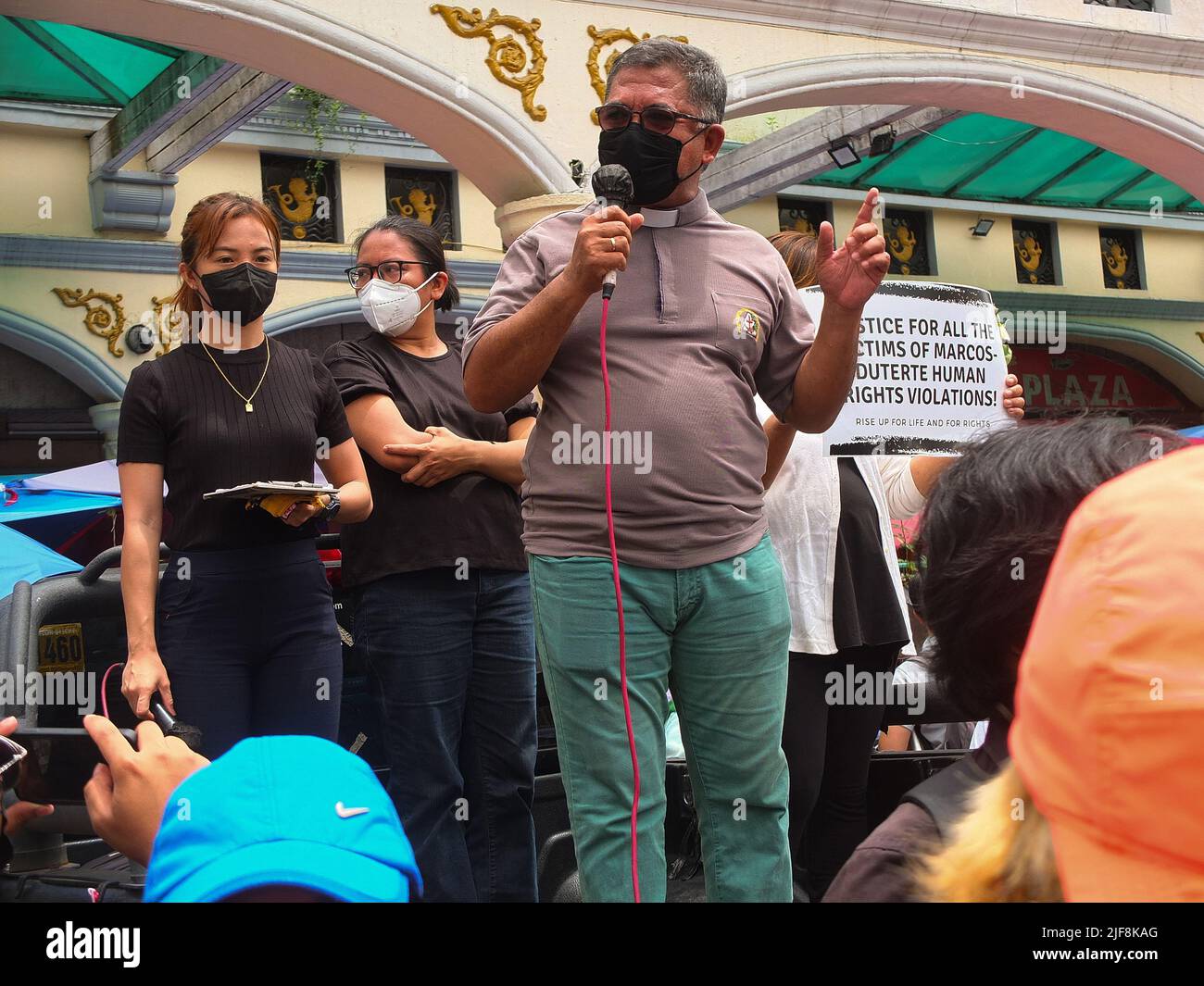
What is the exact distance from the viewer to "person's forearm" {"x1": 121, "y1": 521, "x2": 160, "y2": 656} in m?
2.96

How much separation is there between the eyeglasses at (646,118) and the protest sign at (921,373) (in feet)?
3.11

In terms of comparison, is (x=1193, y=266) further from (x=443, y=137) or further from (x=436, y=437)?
(x=436, y=437)

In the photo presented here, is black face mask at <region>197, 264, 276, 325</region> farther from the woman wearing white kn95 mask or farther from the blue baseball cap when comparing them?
the blue baseball cap

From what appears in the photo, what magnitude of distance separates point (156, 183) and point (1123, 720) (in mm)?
11333

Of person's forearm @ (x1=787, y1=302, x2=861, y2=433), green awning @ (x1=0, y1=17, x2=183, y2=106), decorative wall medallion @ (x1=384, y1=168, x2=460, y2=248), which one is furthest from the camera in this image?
decorative wall medallion @ (x1=384, y1=168, x2=460, y2=248)

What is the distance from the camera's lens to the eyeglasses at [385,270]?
12.3 ft

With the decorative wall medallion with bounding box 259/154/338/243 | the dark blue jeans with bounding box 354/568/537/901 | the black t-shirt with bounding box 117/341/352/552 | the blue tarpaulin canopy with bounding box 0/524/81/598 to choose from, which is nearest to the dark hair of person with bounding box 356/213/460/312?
the black t-shirt with bounding box 117/341/352/552

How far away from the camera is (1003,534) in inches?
54.1

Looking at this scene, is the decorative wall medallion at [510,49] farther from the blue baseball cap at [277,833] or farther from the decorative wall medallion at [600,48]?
the blue baseball cap at [277,833]

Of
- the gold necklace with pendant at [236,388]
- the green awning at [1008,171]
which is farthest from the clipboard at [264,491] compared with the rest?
the green awning at [1008,171]

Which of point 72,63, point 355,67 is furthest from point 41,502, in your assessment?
point 72,63

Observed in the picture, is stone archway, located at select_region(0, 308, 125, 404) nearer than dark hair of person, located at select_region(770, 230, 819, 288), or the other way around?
dark hair of person, located at select_region(770, 230, 819, 288)

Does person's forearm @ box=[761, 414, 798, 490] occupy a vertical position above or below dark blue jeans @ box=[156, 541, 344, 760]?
above

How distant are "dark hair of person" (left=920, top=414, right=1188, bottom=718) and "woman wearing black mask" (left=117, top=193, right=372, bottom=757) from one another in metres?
1.87
